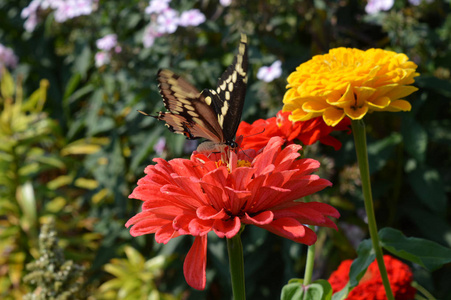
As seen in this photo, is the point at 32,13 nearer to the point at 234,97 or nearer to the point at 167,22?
the point at 167,22

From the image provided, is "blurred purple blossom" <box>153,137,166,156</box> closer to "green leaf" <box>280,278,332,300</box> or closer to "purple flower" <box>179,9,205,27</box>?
"purple flower" <box>179,9,205,27</box>

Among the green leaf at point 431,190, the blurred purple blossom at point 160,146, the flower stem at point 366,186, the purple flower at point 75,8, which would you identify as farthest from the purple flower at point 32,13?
the flower stem at point 366,186

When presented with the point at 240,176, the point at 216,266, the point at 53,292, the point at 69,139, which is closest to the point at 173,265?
the point at 216,266

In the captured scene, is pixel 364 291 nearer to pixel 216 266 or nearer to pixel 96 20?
pixel 216 266

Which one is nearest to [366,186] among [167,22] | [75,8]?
[167,22]

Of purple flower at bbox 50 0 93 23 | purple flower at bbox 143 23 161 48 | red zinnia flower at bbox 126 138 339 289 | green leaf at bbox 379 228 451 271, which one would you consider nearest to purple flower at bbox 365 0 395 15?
purple flower at bbox 143 23 161 48

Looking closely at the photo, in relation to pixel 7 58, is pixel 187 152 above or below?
below

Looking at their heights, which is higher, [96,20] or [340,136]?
[96,20]

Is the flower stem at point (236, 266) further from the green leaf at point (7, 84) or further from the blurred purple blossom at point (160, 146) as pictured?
the green leaf at point (7, 84)
